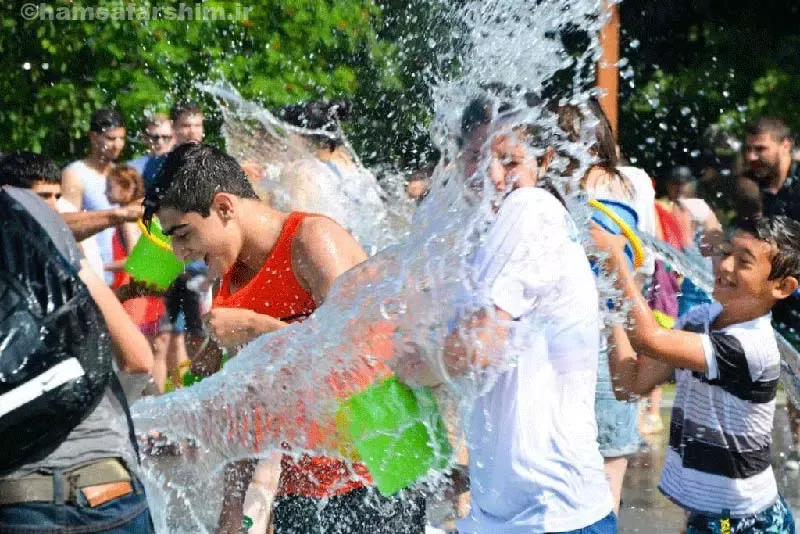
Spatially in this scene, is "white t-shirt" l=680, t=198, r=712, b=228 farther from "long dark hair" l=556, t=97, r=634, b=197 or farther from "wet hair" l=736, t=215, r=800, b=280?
"wet hair" l=736, t=215, r=800, b=280

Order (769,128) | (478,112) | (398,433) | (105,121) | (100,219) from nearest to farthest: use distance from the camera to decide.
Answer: (398,433)
(478,112)
(100,219)
(769,128)
(105,121)

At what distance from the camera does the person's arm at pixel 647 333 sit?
3.57 meters

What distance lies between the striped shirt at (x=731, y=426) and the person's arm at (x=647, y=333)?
59 mm

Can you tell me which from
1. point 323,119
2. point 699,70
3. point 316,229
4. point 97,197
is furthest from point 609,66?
point 699,70

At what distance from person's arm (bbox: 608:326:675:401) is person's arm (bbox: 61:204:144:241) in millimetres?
2614

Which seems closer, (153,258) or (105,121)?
(153,258)

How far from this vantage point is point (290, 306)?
397cm

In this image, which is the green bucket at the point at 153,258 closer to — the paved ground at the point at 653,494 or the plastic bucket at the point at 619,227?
the plastic bucket at the point at 619,227

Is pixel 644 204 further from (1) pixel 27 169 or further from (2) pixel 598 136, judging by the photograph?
(1) pixel 27 169

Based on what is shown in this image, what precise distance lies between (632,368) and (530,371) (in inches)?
39.5

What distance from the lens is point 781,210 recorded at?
704 cm

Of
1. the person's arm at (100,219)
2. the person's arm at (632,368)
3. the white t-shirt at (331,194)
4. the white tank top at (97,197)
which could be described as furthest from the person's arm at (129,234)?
the person's arm at (632,368)

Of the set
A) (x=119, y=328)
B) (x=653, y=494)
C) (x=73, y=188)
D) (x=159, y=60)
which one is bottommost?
(x=653, y=494)

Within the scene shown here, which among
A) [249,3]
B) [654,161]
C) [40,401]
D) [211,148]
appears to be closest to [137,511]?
[40,401]
